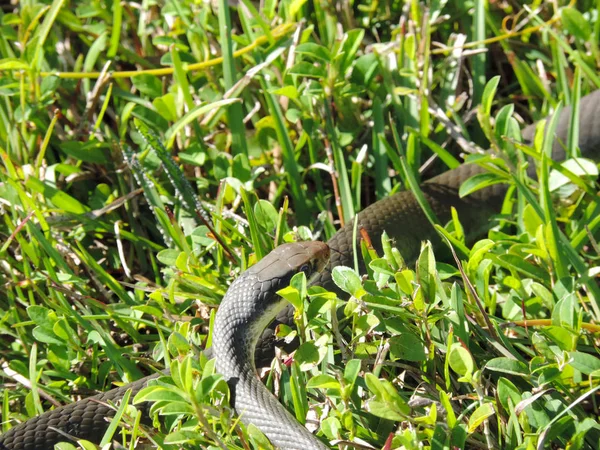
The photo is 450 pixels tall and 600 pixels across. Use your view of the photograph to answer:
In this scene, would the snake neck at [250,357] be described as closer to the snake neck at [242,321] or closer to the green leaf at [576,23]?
the snake neck at [242,321]

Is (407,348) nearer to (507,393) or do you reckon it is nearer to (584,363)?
(507,393)

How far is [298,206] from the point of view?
3.66 metres

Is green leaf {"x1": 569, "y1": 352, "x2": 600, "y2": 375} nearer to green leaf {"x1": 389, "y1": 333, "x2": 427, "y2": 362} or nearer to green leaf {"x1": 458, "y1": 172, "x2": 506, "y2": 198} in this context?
green leaf {"x1": 389, "y1": 333, "x2": 427, "y2": 362}

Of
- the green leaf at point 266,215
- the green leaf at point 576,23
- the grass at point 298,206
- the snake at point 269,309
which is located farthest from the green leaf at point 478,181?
the green leaf at point 576,23

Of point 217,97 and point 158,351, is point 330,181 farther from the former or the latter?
point 158,351

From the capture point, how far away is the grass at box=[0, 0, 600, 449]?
8.30 feet

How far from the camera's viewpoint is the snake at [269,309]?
255 cm

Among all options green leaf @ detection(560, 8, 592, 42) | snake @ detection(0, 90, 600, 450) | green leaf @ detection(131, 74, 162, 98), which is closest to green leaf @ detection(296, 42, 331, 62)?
snake @ detection(0, 90, 600, 450)

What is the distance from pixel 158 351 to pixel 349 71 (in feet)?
5.66

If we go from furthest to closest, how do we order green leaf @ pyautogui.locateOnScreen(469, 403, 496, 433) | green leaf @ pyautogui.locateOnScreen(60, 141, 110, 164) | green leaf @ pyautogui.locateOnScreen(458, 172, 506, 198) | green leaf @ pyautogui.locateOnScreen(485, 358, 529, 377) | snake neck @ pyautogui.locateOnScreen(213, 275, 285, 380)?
green leaf @ pyautogui.locateOnScreen(60, 141, 110, 164)
green leaf @ pyautogui.locateOnScreen(458, 172, 506, 198)
snake neck @ pyautogui.locateOnScreen(213, 275, 285, 380)
green leaf @ pyautogui.locateOnScreen(485, 358, 529, 377)
green leaf @ pyautogui.locateOnScreen(469, 403, 496, 433)

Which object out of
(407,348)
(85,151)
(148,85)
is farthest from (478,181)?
(85,151)

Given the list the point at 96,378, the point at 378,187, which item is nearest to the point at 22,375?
the point at 96,378

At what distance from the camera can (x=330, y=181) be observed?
3855mm

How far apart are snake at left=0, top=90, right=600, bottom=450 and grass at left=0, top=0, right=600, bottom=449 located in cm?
9
